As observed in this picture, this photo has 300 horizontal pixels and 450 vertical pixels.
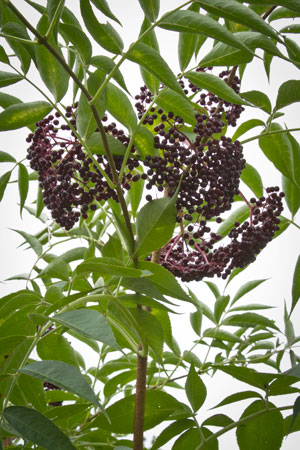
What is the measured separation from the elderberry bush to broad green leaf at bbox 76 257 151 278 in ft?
0.66

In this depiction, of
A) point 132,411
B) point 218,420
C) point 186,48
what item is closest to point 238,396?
point 218,420

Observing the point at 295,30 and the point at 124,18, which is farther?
the point at 124,18

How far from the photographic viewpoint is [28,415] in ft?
1.70

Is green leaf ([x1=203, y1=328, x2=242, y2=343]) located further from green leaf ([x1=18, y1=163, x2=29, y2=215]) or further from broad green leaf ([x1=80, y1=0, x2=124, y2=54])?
broad green leaf ([x1=80, y1=0, x2=124, y2=54])

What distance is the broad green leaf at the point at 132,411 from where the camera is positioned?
742mm

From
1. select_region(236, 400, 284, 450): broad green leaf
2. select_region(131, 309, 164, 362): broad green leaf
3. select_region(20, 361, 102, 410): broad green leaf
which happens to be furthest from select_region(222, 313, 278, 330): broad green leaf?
select_region(20, 361, 102, 410): broad green leaf

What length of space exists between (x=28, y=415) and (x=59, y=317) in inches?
3.9

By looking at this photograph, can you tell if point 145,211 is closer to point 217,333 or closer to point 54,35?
point 54,35

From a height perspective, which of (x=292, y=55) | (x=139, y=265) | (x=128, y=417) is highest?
(x=292, y=55)

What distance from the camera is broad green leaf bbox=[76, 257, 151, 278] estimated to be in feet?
1.82

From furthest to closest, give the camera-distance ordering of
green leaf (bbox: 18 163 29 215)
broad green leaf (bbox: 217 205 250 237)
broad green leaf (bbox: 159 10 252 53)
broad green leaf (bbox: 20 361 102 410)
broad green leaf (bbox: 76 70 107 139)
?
1. broad green leaf (bbox: 217 205 250 237)
2. green leaf (bbox: 18 163 29 215)
3. broad green leaf (bbox: 76 70 107 139)
4. broad green leaf (bbox: 159 10 252 53)
5. broad green leaf (bbox: 20 361 102 410)

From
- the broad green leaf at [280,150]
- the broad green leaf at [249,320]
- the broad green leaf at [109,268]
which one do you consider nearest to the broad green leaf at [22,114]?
the broad green leaf at [109,268]

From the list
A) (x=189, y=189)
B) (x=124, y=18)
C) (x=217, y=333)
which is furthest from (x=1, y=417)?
→ (x=124, y=18)

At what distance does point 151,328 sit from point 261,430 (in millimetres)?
231
